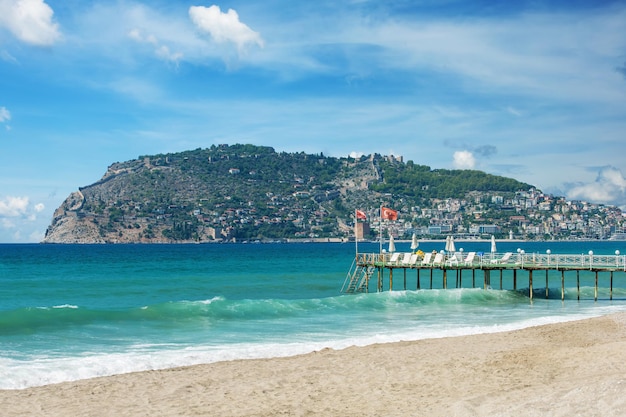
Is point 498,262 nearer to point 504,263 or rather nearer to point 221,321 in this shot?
point 504,263

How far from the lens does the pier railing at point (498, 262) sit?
→ 120 ft

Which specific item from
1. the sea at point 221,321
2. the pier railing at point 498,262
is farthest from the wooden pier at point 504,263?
the sea at point 221,321

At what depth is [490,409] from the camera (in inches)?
434

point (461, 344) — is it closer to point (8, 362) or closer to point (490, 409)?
point (490, 409)

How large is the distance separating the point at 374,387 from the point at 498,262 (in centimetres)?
2626

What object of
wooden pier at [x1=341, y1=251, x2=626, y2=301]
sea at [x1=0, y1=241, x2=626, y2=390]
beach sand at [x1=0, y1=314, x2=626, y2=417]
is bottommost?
sea at [x1=0, y1=241, x2=626, y2=390]

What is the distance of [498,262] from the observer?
38.9 meters

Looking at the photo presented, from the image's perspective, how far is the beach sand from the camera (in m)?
11.5

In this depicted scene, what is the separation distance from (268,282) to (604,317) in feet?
112

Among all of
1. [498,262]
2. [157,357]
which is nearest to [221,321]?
[157,357]

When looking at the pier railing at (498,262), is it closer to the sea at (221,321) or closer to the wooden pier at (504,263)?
the wooden pier at (504,263)

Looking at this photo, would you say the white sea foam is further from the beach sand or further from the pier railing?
the pier railing

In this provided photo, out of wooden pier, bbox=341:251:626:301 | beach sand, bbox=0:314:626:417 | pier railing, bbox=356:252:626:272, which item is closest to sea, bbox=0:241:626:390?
wooden pier, bbox=341:251:626:301

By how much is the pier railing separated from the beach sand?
18.4m
